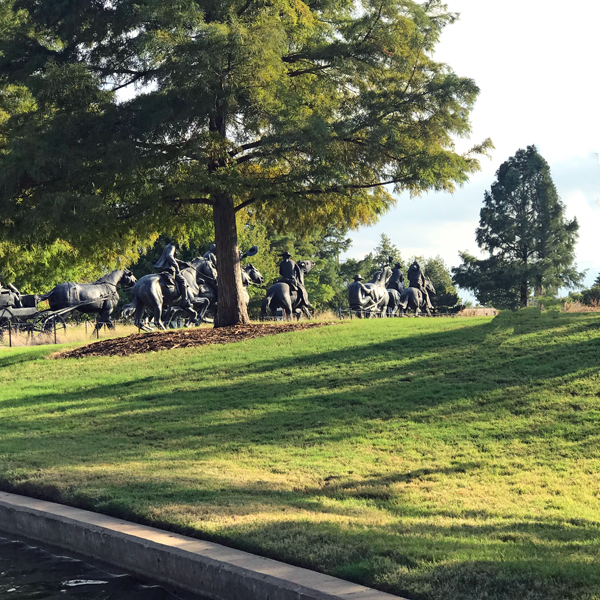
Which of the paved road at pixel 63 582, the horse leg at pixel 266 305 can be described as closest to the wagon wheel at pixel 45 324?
the horse leg at pixel 266 305

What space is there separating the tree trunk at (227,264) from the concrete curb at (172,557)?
12.5 metres

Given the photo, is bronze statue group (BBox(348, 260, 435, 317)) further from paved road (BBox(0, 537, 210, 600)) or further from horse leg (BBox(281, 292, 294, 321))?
paved road (BBox(0, 537, 210, 600))

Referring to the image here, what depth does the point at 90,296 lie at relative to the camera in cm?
2727

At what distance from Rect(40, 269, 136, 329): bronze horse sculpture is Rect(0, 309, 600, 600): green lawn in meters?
10.5

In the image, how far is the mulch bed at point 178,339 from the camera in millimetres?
17578

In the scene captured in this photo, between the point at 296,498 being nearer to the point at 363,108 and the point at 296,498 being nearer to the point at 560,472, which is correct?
the point at 560,472

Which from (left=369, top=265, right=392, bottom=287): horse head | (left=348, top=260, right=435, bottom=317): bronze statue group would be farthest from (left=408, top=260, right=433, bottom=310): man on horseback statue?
(left=369, top=265, right=392, bottom=287): horse head

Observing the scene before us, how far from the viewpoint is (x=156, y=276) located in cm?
2303

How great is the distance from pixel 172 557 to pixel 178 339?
12.7m

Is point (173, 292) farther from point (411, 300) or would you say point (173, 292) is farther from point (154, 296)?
point (411, 300)

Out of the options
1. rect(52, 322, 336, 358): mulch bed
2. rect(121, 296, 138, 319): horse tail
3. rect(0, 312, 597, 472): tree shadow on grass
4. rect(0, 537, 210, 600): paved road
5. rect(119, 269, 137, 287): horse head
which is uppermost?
rect(119, 269, 137, 287): horse head

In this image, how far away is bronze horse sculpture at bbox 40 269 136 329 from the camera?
89.2 feet

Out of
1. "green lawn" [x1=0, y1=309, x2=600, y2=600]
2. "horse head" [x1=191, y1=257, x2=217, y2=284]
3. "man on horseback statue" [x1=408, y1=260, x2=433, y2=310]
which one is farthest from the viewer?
"man on horseback statue" [x1=408, y1=260, x2=433, y2=310]

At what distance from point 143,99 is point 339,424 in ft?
34.3
